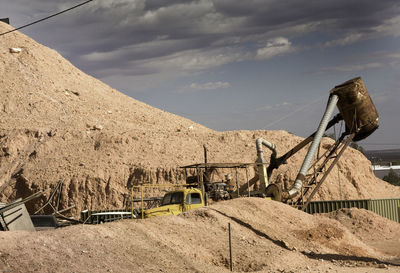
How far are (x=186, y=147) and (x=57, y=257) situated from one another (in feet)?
105

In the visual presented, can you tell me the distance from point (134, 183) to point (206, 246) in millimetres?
23531

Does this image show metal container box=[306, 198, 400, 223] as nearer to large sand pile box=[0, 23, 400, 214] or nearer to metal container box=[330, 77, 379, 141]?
metal container box=[330, 77, 379, 141]

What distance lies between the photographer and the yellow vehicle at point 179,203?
2469 cm

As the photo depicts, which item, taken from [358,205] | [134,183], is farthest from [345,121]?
[134,183]

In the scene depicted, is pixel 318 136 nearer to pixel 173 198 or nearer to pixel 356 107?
pixel 356 107

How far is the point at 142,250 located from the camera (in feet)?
58.9

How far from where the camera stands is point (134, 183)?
43219mm

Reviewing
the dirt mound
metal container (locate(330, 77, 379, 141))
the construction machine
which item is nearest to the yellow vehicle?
the construction machine

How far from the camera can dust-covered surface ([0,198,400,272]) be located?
52.6ft

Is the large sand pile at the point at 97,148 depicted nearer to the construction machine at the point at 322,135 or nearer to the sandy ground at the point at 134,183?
the sandy ground at the point at 134,183

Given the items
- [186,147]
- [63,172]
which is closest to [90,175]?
[63,172]

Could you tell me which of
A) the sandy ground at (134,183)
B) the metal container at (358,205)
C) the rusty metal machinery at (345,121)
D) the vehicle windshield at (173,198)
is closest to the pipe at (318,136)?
the rusty metal machinery at (345,121)

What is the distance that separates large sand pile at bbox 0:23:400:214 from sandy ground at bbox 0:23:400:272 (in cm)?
10

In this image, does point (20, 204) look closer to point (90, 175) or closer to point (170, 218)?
point (170, 218)
